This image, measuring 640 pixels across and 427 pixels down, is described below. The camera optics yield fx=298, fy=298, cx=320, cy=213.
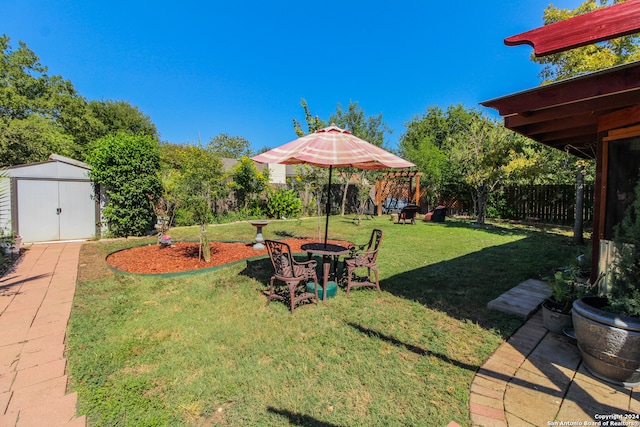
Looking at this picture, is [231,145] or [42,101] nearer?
[42,101]

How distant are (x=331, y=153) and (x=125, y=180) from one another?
7996 millimetres

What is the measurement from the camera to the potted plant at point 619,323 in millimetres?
2240

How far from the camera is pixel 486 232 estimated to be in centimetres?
1080

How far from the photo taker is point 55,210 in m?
8.72

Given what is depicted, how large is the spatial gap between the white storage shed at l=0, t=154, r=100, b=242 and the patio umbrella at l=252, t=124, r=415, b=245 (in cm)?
801

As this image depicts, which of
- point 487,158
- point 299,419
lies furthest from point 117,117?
point 299,419

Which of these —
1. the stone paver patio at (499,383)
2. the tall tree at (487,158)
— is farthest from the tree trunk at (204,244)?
the tall tree at (487,158)

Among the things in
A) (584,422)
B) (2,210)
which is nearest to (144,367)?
(584,422)

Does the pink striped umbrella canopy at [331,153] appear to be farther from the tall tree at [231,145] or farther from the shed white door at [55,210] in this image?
the tall tree at [231,145]

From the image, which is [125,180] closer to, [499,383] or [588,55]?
[499,383]

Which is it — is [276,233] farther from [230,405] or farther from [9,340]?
[230,405]

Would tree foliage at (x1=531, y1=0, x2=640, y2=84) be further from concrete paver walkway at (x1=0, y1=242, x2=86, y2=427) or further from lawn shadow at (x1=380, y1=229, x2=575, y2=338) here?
concrete paver walkway at (x1=0, y1=242, x2=86, y2=427)

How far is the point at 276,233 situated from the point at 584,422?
28.2 ft

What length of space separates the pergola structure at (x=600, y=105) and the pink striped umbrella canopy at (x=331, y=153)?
58.3 inches
